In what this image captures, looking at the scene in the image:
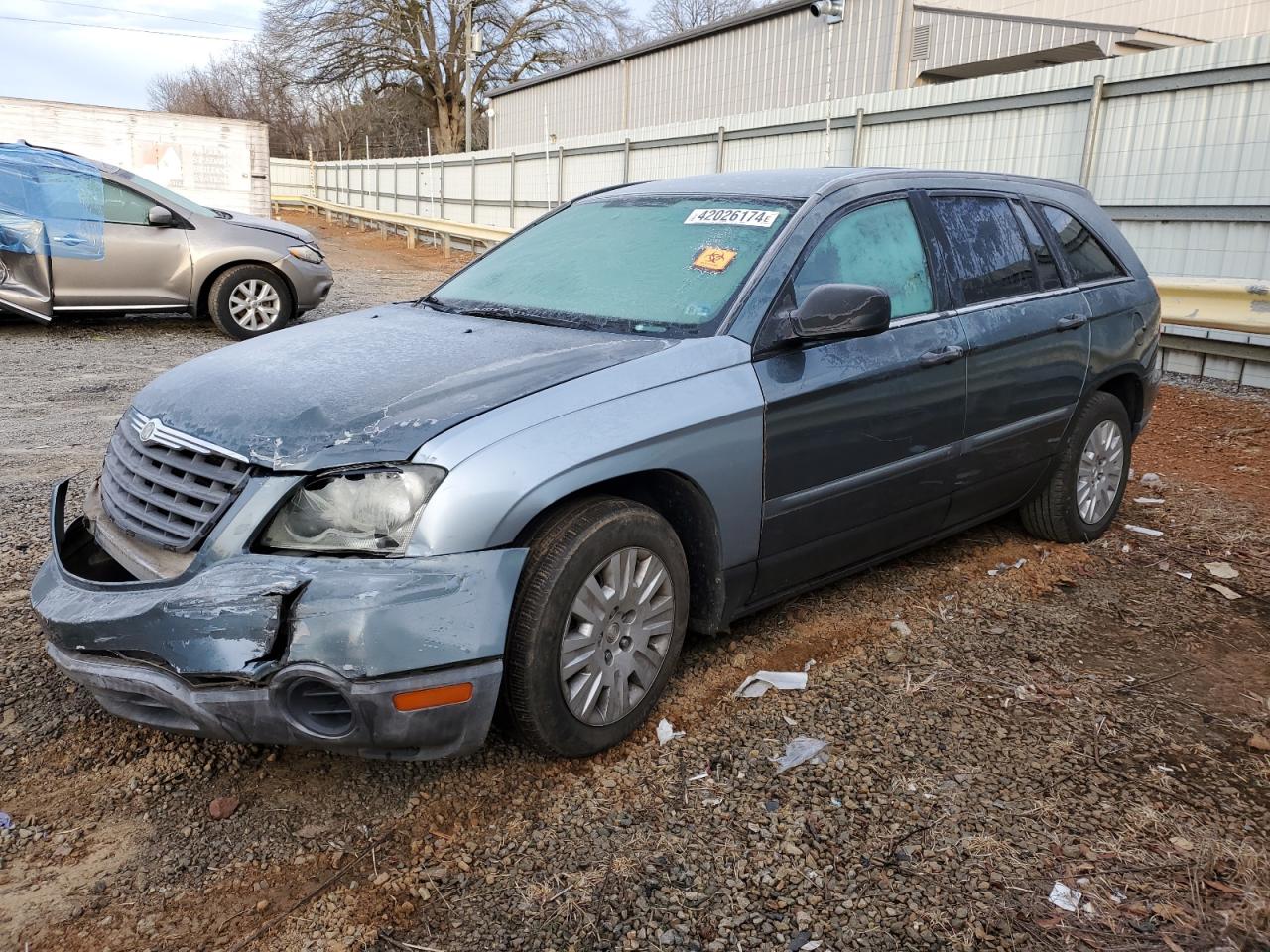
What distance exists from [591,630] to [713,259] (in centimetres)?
144

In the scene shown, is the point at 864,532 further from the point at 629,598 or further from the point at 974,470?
the point at 629,598

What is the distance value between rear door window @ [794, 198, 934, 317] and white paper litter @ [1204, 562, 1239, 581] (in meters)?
2.04

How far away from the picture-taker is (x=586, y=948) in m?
2.26

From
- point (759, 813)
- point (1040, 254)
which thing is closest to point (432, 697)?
point (759, 813)

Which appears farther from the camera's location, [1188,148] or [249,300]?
[249,300]

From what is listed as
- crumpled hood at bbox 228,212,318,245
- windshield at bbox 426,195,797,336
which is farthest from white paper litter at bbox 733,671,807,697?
crumpled hood at bbox 228,212,318,245

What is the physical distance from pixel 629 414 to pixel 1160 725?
6.61 ft

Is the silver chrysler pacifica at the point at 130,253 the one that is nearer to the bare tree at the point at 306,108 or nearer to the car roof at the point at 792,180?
the car roof at the point at 792,180

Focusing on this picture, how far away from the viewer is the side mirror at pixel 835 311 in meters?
3.24

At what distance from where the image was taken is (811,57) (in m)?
21.9

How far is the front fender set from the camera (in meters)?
2.54

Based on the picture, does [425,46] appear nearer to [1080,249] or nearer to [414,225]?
[414,225]

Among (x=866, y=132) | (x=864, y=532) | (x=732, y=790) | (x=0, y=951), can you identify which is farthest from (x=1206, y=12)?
(x=0, y=951)

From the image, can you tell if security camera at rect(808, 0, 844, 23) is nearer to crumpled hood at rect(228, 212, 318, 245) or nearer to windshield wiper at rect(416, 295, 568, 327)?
crumpled hood at rect(228, 212, 318, 245)
